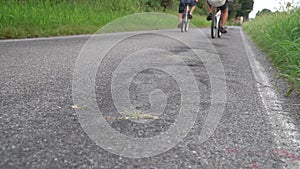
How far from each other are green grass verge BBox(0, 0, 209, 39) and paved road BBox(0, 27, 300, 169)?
3.10m

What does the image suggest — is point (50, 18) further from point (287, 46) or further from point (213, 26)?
point (287, 46)

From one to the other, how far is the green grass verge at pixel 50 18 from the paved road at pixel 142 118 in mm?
3103

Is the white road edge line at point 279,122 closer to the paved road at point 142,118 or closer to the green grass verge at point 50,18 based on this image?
the paved road at point 142,118

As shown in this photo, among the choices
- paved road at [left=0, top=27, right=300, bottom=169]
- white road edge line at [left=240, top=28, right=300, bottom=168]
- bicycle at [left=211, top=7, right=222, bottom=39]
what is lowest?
white road edge line at [left=240, top=28, right=300, bottom=168]

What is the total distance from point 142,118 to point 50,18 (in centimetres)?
635

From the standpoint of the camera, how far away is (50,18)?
7.50m

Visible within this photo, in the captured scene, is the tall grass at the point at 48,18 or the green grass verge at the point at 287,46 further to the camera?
the tall grass at the point at 48,18

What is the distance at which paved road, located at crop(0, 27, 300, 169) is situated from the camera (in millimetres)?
1408

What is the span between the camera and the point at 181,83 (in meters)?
2.79

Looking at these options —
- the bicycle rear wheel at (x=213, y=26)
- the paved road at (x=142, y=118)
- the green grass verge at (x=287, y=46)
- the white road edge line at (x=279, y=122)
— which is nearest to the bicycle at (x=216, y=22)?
the bicycle rear wheel at (x=213, y=26)

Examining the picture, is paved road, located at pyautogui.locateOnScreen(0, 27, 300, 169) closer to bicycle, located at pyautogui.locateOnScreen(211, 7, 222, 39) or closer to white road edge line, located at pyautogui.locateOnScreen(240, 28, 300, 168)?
white road edge line, located at pyautogui.locateOnScreen(240, 28, 300, 168)

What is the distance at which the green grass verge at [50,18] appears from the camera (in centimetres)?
633

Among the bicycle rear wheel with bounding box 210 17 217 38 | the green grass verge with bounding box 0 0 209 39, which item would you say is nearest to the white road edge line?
the bicycle rear wheel with bounding box 210 17 217 38

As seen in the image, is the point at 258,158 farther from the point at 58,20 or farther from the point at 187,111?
the point at 58,20
